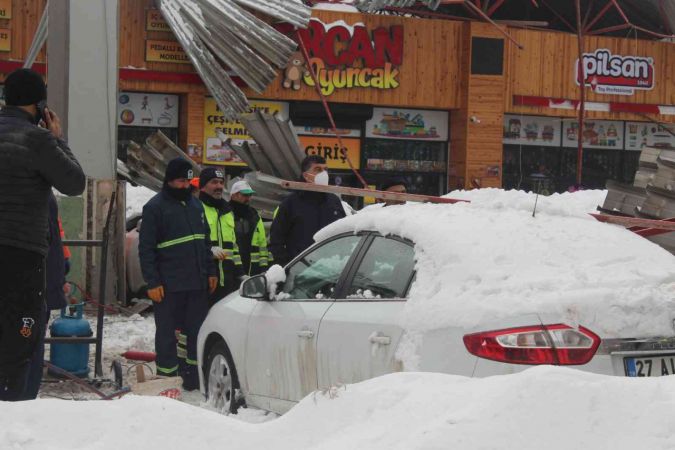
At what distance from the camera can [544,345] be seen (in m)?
5.03

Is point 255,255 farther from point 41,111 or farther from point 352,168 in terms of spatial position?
point 352,168

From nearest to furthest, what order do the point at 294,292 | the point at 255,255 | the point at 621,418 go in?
the point at 621,418 → the point at 294,292 → the point at 255,255

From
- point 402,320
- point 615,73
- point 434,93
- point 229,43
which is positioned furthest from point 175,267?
point 615,73

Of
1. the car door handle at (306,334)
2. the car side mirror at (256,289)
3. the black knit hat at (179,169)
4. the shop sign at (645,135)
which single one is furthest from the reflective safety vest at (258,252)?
the shop sign at (645,135)

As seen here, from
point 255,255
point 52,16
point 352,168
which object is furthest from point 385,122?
point 255,255

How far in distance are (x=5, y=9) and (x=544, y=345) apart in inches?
693

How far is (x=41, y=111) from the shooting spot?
5.75 m

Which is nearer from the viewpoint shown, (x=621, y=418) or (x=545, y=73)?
(x=621, y=418)

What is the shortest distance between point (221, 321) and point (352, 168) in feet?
51.4

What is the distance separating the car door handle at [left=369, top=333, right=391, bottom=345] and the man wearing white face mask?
13.1 ft

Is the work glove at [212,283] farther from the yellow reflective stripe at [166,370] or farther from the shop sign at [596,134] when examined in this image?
the shop sign at [596,134]

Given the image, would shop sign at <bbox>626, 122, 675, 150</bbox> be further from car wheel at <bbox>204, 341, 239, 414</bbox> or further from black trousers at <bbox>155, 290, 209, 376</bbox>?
car wheel at <bbox>204, 341, 239, 414</bbox>

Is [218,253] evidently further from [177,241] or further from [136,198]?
[136,198]

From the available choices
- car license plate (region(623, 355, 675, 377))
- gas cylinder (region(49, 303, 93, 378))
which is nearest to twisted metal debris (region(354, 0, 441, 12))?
gas cylinder (region(49, 303, 93, 378))
